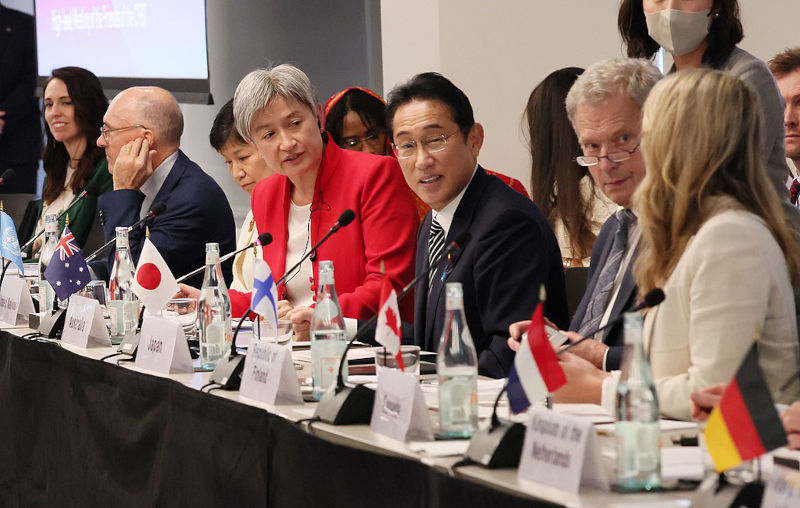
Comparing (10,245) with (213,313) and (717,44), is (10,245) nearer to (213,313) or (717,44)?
(213,313)

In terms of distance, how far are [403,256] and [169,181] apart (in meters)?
1.25

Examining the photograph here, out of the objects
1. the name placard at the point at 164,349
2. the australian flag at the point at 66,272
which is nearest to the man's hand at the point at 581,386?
the name placard at the point at 164,349

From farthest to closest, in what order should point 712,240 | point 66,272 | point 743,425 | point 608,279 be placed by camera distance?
point 66,272, point 608,279, point 712,240, point 743,425

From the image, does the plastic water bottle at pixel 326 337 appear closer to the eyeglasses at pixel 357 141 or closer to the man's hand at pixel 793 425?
the man's hand at pixel 793 425

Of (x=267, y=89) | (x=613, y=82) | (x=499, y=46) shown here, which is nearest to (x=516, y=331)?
Answer: (x=613, y=82)

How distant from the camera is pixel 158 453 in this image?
7.50 feet

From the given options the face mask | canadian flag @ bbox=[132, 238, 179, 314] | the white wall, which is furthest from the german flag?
the white wall

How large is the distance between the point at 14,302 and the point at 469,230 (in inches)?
55.7

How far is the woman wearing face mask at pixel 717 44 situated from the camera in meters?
2.41

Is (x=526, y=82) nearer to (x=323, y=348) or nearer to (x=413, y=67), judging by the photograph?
(x=413, y=67)

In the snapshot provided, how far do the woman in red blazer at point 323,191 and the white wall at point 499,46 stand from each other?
168cm

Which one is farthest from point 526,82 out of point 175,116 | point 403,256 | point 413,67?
point 403,256

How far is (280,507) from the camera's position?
1.88 m

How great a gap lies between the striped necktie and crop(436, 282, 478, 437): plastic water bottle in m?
1.12
